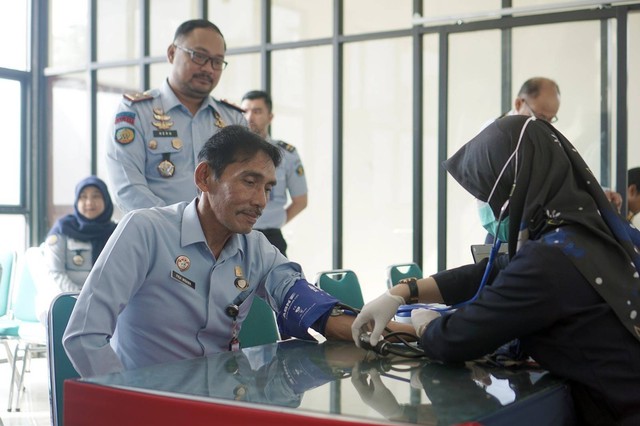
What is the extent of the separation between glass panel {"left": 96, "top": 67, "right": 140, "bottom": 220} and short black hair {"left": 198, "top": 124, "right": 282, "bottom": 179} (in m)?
5.00

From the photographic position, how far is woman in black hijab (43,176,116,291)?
448cm

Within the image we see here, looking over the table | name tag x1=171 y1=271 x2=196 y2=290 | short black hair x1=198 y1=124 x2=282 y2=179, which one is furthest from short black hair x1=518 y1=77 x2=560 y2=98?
the table

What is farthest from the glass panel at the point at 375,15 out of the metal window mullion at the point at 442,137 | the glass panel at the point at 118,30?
the glass panel at the point at 118,30

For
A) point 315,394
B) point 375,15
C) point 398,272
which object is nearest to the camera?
point 315,394

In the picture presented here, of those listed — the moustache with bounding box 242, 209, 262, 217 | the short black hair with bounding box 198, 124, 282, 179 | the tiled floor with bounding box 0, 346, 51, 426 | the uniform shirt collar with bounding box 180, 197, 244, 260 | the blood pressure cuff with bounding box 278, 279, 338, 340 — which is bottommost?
the tiled floor with bounding box 0, 346, 51, 426

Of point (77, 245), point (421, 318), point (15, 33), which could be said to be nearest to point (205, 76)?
point (421, 318)

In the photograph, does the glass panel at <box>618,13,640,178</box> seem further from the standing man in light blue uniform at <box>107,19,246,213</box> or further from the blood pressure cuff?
the blood pressure cuff

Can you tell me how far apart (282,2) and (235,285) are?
4.32 metres

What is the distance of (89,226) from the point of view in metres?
4.70

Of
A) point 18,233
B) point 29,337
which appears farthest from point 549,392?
point 18,233

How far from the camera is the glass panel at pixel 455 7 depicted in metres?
5.00

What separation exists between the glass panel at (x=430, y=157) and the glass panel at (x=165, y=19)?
2101 millimetres

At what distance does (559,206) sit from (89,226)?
3.76 metres

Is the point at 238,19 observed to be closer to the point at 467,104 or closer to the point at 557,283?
the point at 467,104
